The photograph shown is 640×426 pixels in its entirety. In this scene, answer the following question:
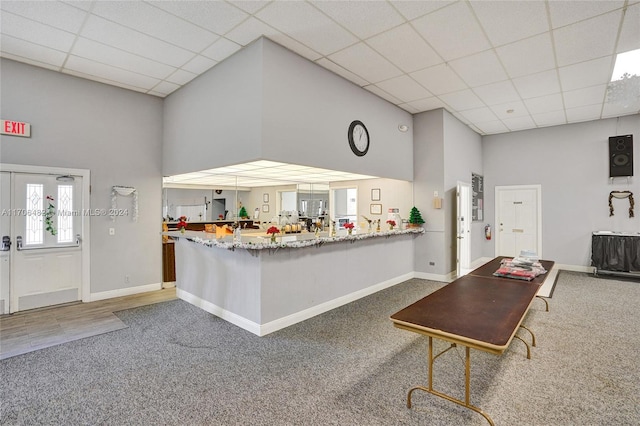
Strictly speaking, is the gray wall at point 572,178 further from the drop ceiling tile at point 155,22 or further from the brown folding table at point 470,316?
the drop ceiling tile at point 155,22

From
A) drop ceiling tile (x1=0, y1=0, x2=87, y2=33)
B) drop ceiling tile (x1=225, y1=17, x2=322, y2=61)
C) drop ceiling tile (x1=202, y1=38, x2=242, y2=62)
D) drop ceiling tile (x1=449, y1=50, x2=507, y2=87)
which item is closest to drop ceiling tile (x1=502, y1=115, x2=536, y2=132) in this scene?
drop ceiling tile (x1=449, y1=50, x2=507, y2=87)

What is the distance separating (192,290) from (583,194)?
7948 millimetres

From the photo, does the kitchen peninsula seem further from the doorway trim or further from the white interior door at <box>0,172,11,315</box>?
the white interior door at <box>0,172,11,315</box>

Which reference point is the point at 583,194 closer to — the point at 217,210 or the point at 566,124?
the point at 566,124

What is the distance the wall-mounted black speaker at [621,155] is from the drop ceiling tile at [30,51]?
936 cm

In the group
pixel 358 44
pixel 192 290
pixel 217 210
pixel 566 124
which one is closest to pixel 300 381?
pixel 192 290

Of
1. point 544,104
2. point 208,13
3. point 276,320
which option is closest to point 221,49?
point 208,13

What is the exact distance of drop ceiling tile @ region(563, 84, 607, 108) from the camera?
485 centimetres

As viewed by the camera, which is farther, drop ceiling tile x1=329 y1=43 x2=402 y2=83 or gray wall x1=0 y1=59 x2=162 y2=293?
gray wall x1=0 y1=59 x2=162 y2=293

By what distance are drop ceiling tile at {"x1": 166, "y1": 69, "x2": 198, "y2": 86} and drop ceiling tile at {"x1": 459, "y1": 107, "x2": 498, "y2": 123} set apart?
4.86m

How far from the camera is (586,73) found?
4301 millimetres

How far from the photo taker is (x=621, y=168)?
20.3 ft

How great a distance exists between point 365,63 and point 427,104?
2.07 meters

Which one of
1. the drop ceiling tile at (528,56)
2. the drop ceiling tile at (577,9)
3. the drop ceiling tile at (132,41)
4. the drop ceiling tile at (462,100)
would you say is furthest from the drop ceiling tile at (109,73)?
the drop ceiling tile at (577,9)
